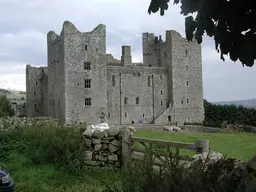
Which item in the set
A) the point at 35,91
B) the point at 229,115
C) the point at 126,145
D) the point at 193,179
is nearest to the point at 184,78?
the point at 229,115

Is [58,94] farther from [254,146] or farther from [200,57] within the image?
[254,146]

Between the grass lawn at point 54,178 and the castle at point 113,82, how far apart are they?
3657cm

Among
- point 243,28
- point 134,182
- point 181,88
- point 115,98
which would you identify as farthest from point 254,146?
point 181,88

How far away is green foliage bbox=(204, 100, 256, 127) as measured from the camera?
58.0 metres

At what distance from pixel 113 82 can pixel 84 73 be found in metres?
5.26

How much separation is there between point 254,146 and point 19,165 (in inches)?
475

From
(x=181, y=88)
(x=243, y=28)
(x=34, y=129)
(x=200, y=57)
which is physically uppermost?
(x=200, y=57)

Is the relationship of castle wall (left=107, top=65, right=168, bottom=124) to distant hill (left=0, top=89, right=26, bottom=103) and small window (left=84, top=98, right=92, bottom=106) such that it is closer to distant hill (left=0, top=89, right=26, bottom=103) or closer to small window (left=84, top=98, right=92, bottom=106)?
small window (left=84, top=98, right=92, bottom=106)

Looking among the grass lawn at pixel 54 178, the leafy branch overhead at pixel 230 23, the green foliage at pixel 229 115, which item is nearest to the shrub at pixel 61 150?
the grass lawn at pixel 54 178

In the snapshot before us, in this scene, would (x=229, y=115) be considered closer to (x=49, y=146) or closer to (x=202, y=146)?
(x=49, y=146)

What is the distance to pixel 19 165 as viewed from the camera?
12094 mm

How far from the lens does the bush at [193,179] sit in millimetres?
5305

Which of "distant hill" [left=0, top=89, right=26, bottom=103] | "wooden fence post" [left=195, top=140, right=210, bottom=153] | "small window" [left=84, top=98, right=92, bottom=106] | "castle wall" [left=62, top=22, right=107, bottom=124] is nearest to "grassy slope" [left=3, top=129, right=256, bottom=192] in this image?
"wooden fence post" [left=195, top=140, right=210, bottom=153]

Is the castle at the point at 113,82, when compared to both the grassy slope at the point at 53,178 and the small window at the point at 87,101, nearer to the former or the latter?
the small window at the point at 87,101
